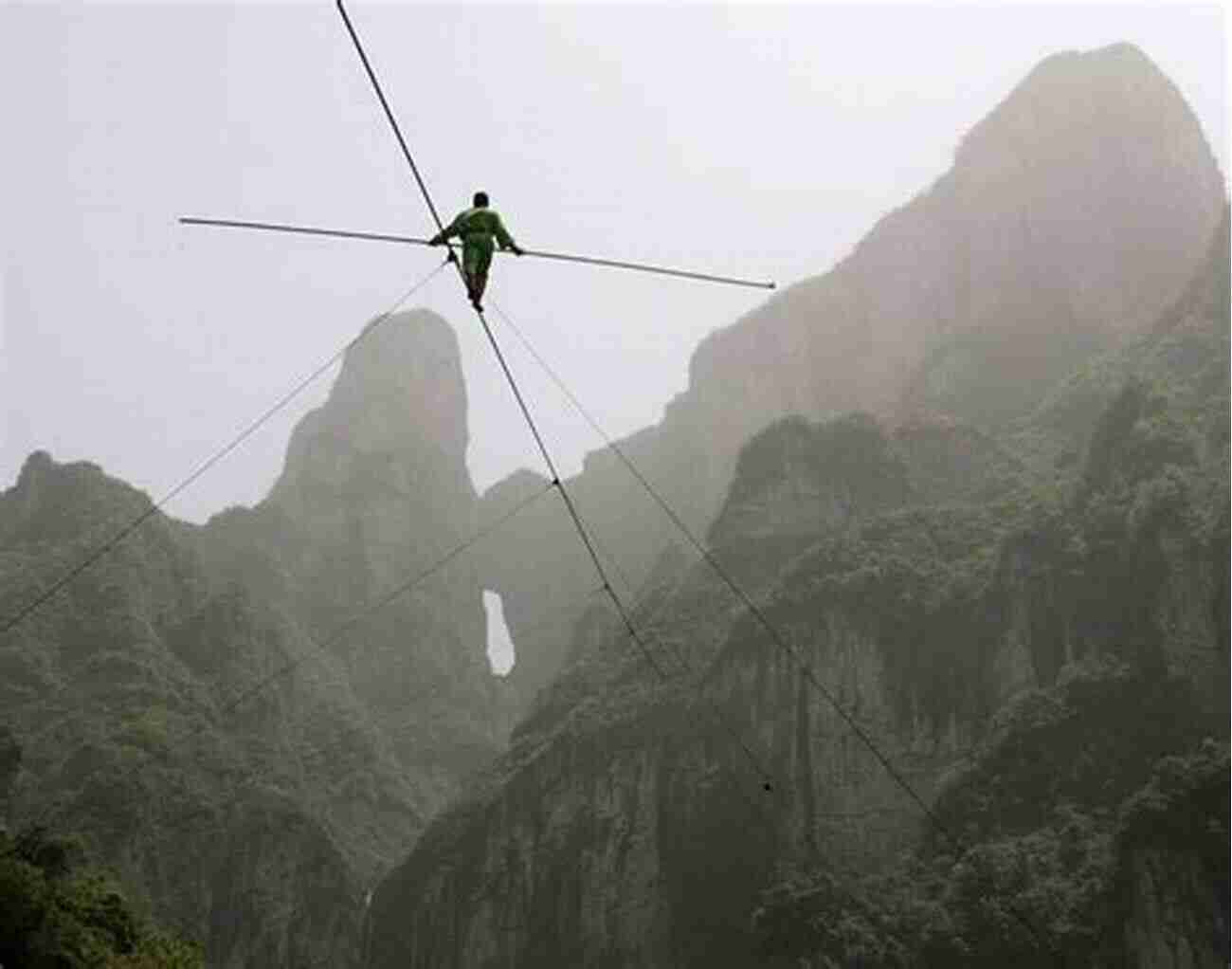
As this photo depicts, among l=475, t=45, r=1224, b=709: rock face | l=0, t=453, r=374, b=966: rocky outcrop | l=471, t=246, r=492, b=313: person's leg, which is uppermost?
l=475, t=45, r=1224, b=709: rock face

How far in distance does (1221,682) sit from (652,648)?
23309 millimetres

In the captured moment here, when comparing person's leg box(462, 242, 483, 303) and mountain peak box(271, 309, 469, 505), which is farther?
mountain peak box(271, 309, 469, 505)

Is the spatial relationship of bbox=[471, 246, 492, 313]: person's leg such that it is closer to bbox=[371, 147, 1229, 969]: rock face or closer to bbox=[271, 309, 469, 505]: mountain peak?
bbox=[371, 147, 1229, 969]: rock face

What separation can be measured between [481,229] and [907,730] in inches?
1386

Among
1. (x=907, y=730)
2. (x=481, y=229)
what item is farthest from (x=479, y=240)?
(x=907, y=730)

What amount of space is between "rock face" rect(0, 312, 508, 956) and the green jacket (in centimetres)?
4351

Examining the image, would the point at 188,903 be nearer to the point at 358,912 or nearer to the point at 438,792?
the point at 358,912

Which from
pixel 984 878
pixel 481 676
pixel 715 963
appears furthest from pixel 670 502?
pixel 984 878

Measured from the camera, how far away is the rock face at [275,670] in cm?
5244

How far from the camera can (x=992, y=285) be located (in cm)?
7631

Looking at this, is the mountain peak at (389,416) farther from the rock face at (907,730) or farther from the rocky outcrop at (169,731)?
the rock face at (907,730)

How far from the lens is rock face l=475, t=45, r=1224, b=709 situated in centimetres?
7194

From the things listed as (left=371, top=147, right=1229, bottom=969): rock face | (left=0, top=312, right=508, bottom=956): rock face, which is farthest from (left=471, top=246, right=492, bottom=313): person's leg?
(left=0, top=312, right=508, bottom=956): rock face

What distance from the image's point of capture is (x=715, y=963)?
42.9m
